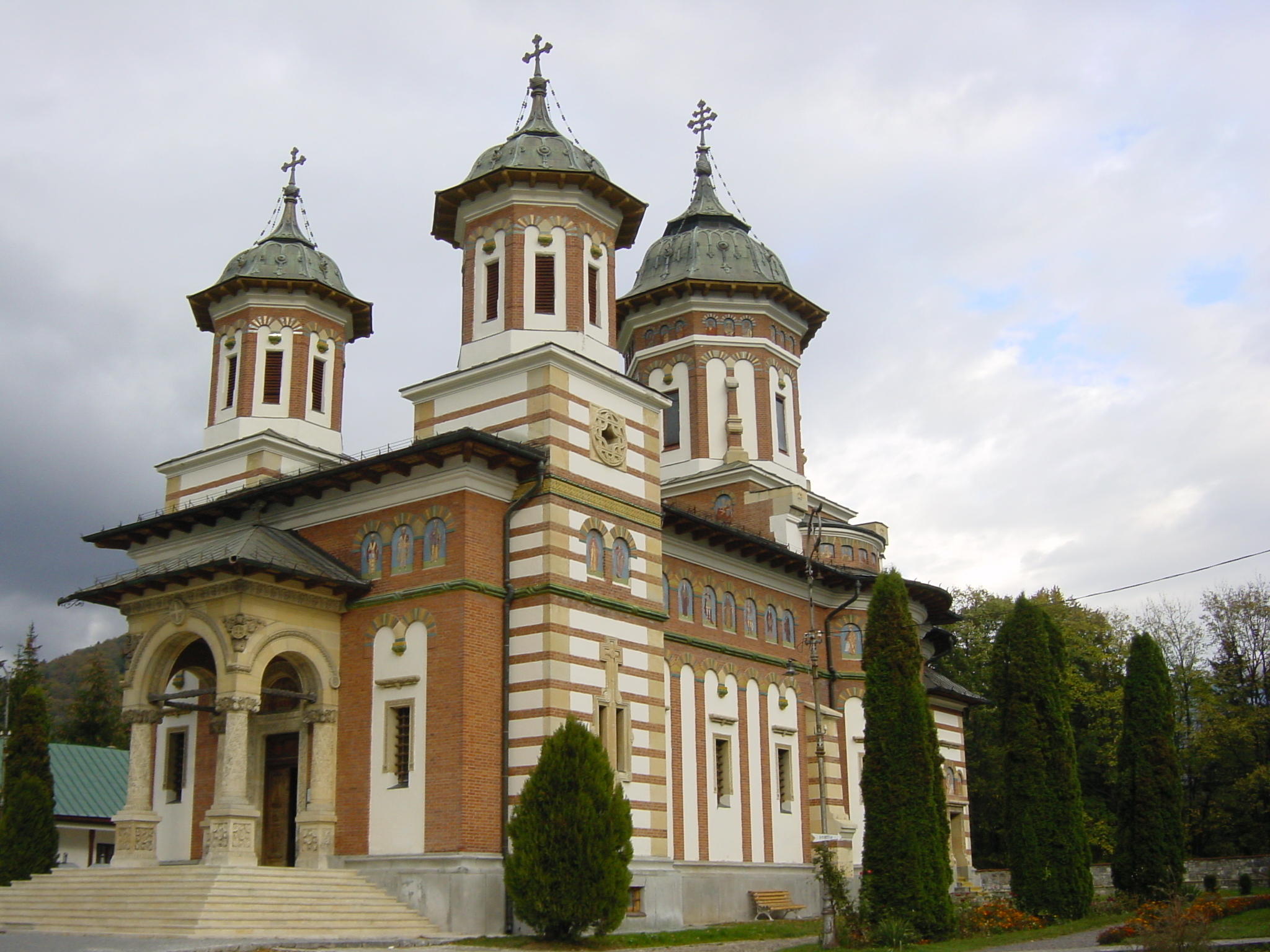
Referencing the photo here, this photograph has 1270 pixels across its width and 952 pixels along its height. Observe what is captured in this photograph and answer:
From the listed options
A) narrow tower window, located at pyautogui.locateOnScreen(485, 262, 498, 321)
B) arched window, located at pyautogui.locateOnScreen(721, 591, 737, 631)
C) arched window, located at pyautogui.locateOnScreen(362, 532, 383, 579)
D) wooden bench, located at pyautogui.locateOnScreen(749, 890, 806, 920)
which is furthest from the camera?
arched window, located at pyautogui.locateOnScreen(721, 591, 737, 631)

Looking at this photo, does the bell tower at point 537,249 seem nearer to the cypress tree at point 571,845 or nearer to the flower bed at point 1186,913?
the cypress tree at point 571,845

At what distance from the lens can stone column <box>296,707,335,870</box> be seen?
2273cm

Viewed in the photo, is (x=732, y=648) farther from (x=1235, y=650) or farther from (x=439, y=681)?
(x=1235, y=650)

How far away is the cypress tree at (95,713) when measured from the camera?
58.4 metres

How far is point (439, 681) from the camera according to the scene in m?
22.6

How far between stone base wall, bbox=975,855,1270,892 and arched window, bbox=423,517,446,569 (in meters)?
28.1

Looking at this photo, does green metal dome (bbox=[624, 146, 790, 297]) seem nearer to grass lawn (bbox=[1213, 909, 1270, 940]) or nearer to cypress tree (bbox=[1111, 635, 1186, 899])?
cypress tree (bbox=[1111, 635, 1186, 899])

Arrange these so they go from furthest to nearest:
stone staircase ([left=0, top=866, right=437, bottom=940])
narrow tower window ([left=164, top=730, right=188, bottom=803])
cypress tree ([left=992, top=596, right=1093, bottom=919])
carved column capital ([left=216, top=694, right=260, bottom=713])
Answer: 1. narrow tower window ([left=164, top=730, right=188, bottom=803])
2. cypress tree ([left=992, top=596, right=1093, bottom=919])
3. carved column capital ([left=216, top=694, right=260, bottom=713])
4. stone staircase ([left=0, top=866, right=437, bottom=940])

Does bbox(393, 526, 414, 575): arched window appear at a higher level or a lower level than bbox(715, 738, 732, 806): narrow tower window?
higher

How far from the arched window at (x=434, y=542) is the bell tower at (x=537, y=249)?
13.0 feet

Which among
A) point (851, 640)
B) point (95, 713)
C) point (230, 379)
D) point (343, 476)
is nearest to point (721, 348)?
point (851, 640)

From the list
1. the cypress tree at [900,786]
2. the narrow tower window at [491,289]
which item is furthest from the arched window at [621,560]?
the narrow tower window at [491,289]

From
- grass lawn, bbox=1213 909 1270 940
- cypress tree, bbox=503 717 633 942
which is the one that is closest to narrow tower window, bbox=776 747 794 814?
grass lawn, bbox=1213 909 1270 940

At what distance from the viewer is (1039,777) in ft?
81.1
